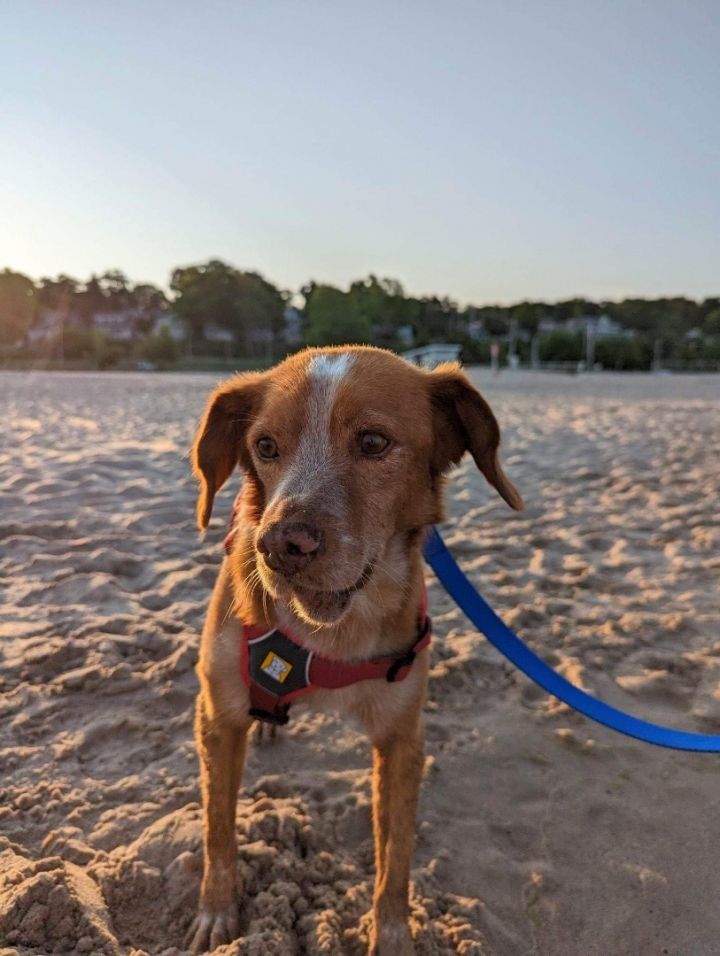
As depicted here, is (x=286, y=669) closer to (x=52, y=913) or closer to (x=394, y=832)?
(x=394, y=832)

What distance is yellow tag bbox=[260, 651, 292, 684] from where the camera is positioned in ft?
7.61

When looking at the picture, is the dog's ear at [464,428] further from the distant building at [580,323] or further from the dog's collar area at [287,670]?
the distant building at [580,323]

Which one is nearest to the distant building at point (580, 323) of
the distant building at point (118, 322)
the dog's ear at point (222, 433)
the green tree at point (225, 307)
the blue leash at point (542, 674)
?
the green tree at point (225, 307)

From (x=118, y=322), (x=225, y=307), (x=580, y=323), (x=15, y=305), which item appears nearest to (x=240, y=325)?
(x=225, y=307)

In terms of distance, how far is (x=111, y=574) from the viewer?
197 inches

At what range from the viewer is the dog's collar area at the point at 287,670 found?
2.32 m

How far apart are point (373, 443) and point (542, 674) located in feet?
3.84

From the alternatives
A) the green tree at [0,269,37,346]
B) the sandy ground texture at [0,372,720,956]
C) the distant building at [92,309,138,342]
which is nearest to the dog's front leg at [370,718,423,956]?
the sandy ground texture at [0,372,720,956]

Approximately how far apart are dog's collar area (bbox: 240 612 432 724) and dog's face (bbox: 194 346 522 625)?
0.18m

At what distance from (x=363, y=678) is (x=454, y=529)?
4.37 metres

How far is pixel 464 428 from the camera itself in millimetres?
2707

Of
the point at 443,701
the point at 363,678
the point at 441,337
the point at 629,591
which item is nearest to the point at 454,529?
the point at 629,591

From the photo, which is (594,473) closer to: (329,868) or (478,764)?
(478,764)

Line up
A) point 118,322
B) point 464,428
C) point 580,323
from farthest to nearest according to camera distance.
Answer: point 580,323, point 118,322, point 464,428
